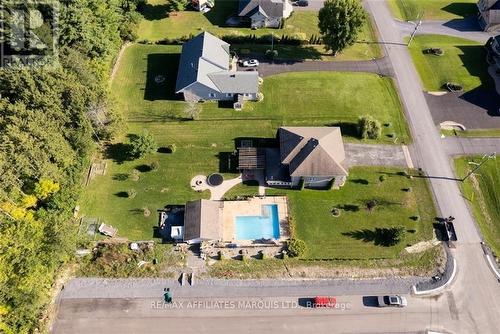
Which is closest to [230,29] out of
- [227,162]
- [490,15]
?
[227,162]

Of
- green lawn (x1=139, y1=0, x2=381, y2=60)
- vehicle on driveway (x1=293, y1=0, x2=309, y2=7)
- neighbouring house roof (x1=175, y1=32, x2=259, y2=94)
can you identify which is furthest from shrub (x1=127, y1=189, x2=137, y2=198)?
vehicle on driveway (x1=293, y1=0, x2=309, y2=7)

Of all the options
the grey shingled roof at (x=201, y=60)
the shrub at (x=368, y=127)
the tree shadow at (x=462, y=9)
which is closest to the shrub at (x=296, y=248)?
the shrub at (x=368, y=127)

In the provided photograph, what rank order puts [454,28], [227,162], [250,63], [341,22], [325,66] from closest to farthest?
[227,162] < [341,22] < [250,63] < [325,66] < [454,28]

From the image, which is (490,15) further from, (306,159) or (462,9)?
(306,159)

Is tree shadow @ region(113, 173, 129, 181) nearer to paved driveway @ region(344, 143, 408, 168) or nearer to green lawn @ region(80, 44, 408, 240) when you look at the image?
green lawn @ region(80, 44, 408, 240)

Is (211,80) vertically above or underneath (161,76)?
above

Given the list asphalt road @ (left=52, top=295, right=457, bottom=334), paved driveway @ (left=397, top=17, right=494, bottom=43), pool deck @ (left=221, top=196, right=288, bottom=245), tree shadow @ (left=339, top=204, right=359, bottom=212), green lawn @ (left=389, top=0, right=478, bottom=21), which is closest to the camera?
asphalt road @ (left=52, top=295, right=457, bottom=334)

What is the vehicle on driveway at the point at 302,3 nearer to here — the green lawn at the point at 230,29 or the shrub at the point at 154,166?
the green lawn at the point at 230,29
